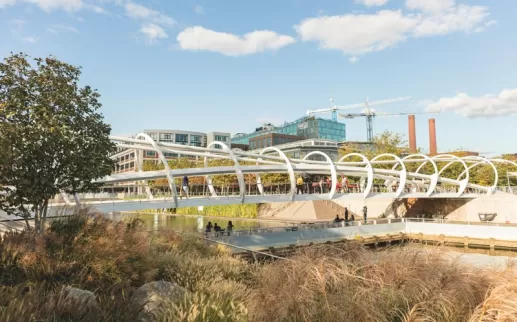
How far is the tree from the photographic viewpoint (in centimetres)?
854

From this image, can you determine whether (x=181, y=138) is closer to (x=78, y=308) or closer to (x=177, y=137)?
(x=177, y=137)

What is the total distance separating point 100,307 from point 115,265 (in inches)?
80.9

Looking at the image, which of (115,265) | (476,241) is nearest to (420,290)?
(115,265)

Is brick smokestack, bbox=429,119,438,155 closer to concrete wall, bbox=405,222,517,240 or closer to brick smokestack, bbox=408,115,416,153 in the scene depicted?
brick smokestack, bbox=408,115,416,153

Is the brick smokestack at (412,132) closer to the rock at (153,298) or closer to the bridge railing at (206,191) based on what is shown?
the bridge railing at (206,191)

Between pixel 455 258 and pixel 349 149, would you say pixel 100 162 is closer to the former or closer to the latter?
pixel 455 258

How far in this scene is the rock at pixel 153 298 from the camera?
5.13 meters

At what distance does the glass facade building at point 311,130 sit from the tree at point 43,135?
428 ft

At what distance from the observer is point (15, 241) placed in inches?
293

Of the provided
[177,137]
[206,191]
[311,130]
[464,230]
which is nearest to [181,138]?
[177,137]

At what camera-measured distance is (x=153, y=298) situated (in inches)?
226

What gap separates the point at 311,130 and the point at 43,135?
5441 inches

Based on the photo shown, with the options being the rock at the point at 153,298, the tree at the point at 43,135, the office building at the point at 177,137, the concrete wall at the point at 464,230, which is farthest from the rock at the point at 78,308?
the office building at the point at 177,137

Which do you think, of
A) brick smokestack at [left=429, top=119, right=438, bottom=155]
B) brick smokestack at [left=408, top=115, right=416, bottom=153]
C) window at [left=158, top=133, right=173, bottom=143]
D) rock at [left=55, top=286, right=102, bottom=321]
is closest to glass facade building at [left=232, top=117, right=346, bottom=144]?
window at [left=158, top=133, right=173, bottom=143]
